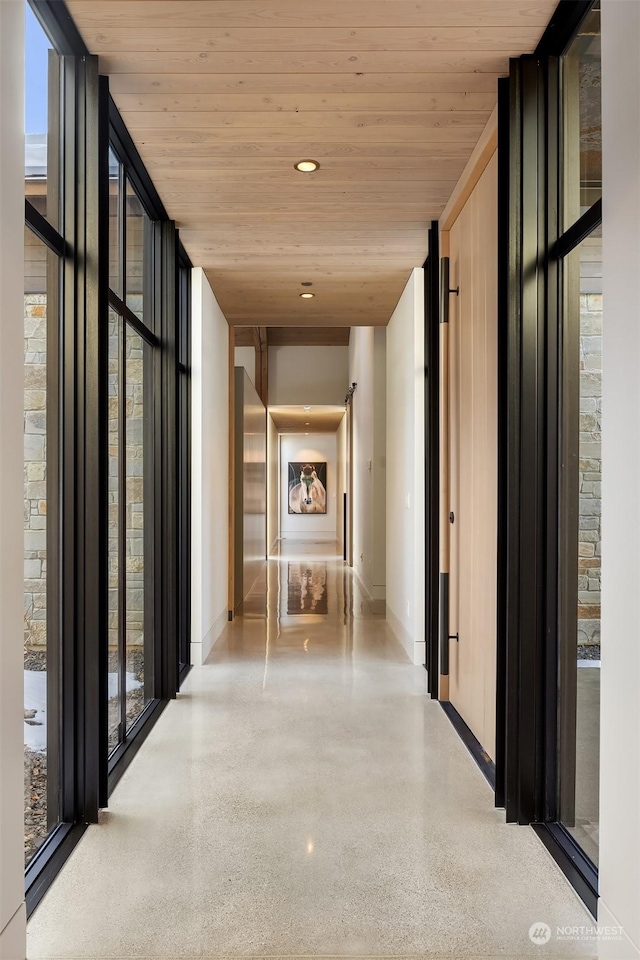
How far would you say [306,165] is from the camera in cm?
328

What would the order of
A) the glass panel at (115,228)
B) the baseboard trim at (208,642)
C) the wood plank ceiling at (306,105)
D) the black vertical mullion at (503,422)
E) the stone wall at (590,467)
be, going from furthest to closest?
the baseboard trim at (208,642) → the glass panel at (115,228) → the black vertical mullion at (503,422) → the wood plank ceiling at (306,105) → the stone wall at (590,467)

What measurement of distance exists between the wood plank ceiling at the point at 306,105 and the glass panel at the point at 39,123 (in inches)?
5.8

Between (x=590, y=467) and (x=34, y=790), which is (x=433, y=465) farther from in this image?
(x=34, y=790)

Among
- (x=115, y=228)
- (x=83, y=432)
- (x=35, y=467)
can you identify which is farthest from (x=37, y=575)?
(x=115, y=228)

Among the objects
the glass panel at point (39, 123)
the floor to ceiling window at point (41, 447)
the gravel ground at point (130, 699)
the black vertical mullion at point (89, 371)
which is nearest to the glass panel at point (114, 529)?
the gravel ground at point (130, 699)

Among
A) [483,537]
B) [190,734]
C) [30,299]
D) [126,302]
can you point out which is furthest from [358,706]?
[30,299]

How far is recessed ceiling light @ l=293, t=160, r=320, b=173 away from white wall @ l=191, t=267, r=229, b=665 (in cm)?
161

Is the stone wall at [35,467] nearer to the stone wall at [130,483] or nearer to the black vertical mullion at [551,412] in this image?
the stone wall at [130,483]

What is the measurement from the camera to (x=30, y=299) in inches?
83.6

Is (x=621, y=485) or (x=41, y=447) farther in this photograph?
(x=41, y=447)

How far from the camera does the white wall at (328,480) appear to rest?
17.3 metres

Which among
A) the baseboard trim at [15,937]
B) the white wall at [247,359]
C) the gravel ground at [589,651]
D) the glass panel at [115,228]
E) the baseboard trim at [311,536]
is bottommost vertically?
the baseboard trim at [311,536]

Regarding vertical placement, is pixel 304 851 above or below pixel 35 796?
below

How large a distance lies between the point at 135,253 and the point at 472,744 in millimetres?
2778
